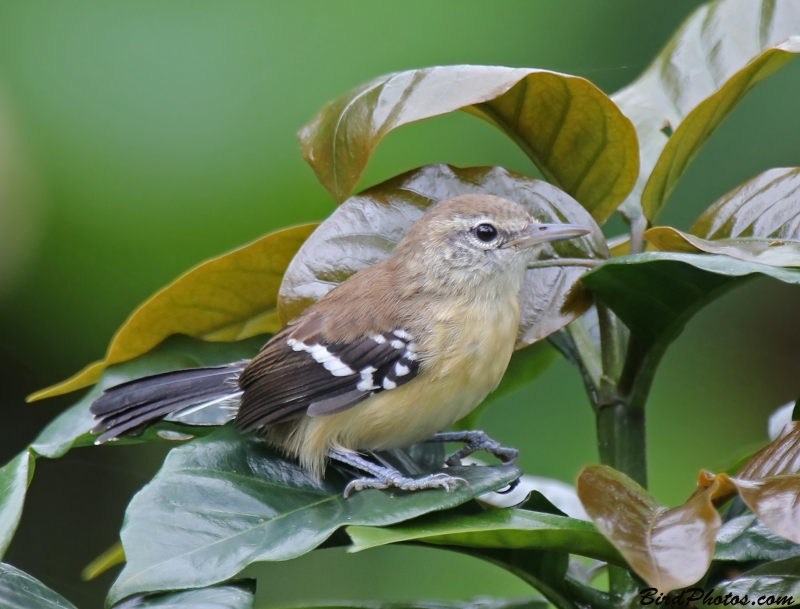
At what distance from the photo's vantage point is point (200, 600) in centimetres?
122

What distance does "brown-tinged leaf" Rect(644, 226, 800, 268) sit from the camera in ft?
4.12

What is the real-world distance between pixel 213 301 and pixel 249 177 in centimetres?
171

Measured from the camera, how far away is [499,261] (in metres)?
2.07

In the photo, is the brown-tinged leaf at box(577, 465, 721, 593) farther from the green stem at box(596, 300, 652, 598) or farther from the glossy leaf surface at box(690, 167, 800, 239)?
the glossy leaf surface at box(690, 167, 800, 239)

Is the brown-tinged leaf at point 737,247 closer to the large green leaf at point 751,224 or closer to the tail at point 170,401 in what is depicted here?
the large green leaf at point 751,224

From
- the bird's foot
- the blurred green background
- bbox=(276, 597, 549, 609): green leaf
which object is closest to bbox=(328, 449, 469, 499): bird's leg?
the bird's foot

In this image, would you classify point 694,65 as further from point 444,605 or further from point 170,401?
point 170,401

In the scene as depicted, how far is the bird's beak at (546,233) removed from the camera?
63.6 inches

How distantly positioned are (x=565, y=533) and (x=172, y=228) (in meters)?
2.54

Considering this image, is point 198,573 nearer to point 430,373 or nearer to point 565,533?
point 565,533

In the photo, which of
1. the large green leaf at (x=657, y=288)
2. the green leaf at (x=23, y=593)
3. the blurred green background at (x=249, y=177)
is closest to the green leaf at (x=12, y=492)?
the green leaf at (x=23, y=593)

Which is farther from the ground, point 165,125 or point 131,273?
point 165,125

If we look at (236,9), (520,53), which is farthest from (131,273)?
(520,53)

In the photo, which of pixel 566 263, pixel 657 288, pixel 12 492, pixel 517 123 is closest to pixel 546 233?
pixel 566 263
